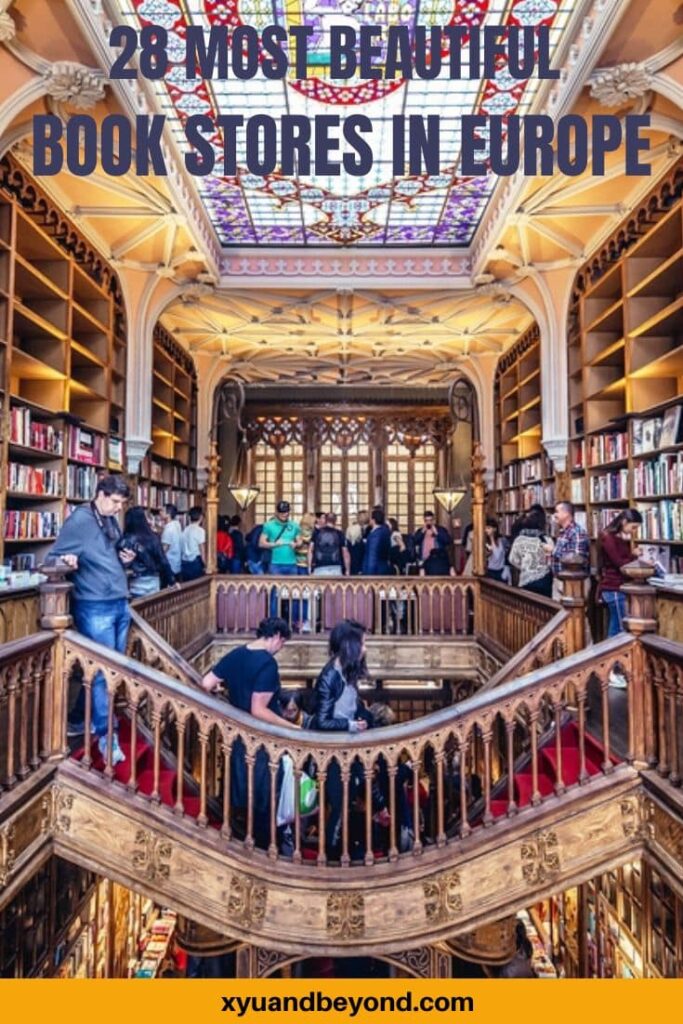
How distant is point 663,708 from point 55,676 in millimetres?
2764

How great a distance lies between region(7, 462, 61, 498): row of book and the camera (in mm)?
5266

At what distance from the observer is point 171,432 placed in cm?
1023

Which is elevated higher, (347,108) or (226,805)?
(347,108)

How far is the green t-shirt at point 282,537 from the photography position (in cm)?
771

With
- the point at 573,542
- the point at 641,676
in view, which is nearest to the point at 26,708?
the point at 641,676

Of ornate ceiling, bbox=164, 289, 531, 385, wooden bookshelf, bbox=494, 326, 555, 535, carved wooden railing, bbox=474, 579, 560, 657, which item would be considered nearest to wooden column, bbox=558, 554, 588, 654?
carved wooden railing, bbox=474, 579, 560, 657

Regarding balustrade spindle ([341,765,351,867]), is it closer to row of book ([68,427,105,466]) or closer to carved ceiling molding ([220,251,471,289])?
row of book ([68,427,105,466])

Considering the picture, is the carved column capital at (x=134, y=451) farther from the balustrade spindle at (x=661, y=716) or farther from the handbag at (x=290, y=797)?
the balustrade spindle at (x=661, y=716)

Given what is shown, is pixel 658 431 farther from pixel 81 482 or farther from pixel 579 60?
pixel 81 482

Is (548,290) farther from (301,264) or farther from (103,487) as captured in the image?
(103,487)

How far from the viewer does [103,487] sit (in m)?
3.49

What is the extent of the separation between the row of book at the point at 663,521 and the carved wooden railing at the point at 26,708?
4.21m
